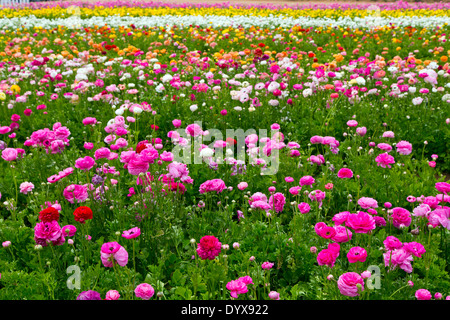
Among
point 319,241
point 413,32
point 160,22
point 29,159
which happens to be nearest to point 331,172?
point 319,241

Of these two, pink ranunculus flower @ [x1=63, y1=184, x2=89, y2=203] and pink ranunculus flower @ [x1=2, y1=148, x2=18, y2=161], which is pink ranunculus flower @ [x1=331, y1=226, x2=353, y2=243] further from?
pink ranunculus flower @ [x1=2, y1=148, x2=18, y2=161]

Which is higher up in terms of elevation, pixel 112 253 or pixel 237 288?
pixel 112 253

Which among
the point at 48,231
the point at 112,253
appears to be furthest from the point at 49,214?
the point at 112,253

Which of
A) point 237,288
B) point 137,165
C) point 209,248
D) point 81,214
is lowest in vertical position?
point 237,288

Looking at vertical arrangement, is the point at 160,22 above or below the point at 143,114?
above

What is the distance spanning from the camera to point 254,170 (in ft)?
11.6

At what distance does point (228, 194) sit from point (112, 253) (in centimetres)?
161

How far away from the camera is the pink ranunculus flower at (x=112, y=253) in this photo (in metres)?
1.87

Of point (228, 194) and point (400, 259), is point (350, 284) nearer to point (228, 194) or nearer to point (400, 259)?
point (400, 259)

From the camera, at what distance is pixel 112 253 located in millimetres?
1900

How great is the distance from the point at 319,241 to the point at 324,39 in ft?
28.6

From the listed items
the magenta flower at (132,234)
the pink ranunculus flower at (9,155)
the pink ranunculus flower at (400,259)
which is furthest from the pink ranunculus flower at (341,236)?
the pink ranunculus flower at (9,155)

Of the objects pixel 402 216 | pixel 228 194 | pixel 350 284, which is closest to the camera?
pixel 350 284

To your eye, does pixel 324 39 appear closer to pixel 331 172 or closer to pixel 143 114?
pixel 143 114
